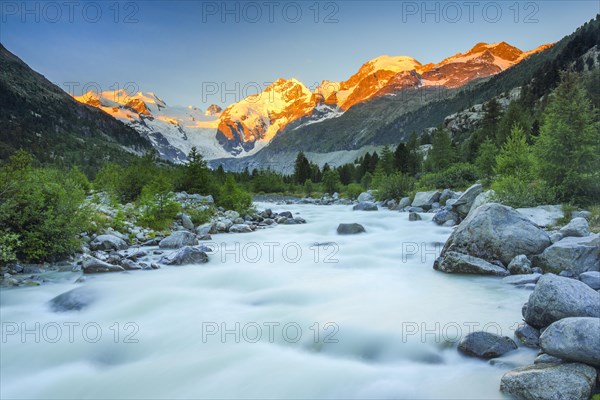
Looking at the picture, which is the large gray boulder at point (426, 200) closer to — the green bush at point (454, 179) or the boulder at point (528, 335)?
the green bush at point (454, 179)

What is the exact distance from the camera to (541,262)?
8.78 metres

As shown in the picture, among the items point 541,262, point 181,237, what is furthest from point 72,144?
point 541,262

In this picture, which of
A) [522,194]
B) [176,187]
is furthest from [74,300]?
[176,187]

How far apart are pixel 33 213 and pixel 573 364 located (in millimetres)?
11451

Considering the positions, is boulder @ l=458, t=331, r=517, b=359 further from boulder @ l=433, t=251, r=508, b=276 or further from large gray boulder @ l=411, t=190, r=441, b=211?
large gray boulder @ l=411, t=190, r=441, b=211

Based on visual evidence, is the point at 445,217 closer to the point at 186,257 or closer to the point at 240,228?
the point at 240,228

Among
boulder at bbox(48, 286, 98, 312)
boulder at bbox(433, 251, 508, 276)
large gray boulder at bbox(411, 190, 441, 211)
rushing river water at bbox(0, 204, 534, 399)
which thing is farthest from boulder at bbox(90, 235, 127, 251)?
large gray boulder at bbox(411, 190, 441, 211)

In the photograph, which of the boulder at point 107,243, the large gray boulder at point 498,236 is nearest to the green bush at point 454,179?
the large gray boulder at point 498,236

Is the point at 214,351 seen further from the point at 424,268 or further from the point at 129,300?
the point at 424,268

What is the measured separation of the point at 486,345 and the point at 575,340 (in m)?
1.28

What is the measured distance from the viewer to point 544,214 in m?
13.0

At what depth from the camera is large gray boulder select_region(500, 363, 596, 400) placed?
158 inches

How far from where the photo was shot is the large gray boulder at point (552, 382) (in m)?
4.01

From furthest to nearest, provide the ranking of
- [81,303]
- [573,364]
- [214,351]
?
[81,303] < [214,351] < [573,364]
